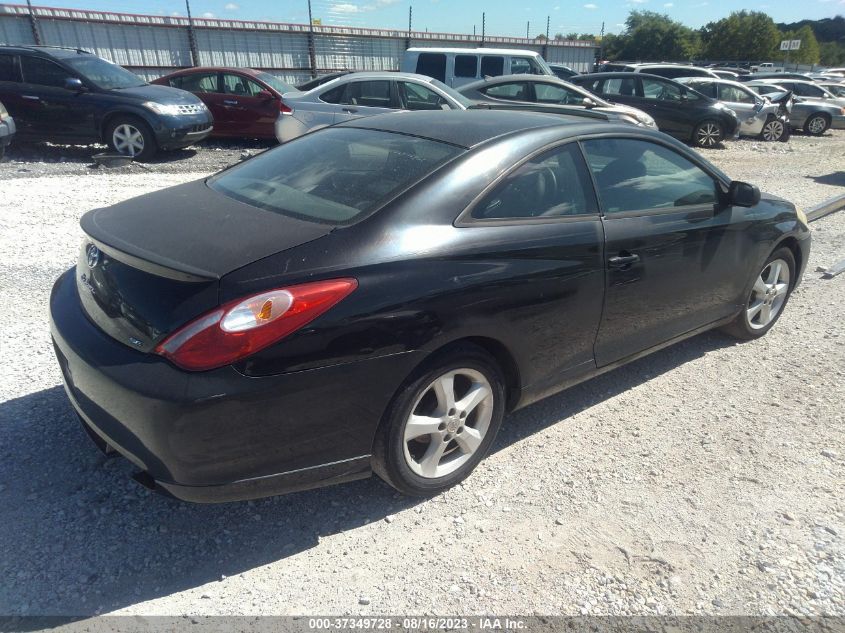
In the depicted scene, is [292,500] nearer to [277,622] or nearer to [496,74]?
[277,622]

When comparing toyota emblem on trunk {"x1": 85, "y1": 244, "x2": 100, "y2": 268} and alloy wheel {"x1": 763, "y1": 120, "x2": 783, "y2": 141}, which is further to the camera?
alloy wheel {"x1": 763, "y1": 120, "x2": 783, "y2": 141}

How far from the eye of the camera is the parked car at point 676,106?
15.2 meters

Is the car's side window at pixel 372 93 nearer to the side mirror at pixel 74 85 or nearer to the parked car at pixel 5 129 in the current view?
the side mirror at pixel 74 85

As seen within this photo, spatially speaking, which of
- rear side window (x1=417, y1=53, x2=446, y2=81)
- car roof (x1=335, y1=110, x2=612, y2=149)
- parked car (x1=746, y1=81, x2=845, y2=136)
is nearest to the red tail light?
car roof (x1=335, y1=110, x2=612, y2=149)

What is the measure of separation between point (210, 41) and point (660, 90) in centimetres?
1434

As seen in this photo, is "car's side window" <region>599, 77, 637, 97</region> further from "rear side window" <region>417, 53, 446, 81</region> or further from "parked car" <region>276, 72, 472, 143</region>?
"parked car" <region>276, 72, 472, 143</region>

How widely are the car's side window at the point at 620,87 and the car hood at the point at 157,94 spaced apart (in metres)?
9.96

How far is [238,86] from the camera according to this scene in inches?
492

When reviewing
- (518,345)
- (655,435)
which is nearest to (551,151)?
(518,345)

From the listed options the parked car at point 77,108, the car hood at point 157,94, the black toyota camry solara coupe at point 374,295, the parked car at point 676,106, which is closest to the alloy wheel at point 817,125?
the parked car at point 676,106

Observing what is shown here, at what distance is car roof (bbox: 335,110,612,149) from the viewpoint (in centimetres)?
308

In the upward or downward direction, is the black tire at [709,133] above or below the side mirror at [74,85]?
below

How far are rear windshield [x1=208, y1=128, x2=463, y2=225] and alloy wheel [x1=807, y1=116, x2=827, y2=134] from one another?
20973 millimetres

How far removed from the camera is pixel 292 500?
283 cm
